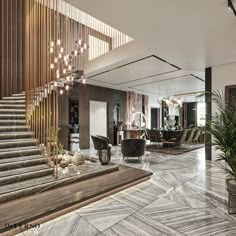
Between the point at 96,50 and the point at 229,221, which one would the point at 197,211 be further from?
the point at 96,50

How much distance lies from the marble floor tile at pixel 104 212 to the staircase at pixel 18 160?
100 cm

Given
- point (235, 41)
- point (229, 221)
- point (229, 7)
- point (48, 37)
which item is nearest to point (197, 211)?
point (229, 221)

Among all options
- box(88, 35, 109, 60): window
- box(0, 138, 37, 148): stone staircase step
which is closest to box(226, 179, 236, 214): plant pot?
box(0, 138, 37, 148): stone staircase step

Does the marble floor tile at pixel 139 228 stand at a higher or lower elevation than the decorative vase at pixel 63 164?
lower

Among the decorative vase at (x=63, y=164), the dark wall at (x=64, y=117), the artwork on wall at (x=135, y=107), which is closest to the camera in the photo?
the decorative vase at (x=63, y=164)

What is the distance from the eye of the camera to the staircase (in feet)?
10.5

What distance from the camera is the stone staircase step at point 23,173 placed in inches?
128

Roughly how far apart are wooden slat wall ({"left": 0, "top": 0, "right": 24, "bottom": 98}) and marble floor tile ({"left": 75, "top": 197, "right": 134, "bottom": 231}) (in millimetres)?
5988

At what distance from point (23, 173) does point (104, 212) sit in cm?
162

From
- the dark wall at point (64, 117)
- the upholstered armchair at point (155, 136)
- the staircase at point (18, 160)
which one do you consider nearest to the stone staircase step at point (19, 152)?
the staircase at point (18, 160)

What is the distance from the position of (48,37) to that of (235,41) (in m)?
4.29

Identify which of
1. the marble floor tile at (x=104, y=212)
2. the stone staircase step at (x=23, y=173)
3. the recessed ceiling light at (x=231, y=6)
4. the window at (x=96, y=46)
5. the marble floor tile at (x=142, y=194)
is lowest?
the marble floor tile at (x=104, y=212)

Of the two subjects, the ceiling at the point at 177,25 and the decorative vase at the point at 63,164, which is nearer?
the ceiling at the point at 177,25

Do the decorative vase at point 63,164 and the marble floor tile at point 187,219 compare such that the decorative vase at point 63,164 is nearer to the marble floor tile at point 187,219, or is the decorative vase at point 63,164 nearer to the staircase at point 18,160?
the staircase at point 18,160
